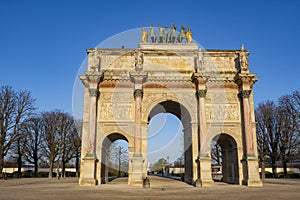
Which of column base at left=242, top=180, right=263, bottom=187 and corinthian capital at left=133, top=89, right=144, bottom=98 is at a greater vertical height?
corinthian capital at left=133, top=89, right=144, bottom=98

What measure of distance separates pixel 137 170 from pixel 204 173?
15.9ft

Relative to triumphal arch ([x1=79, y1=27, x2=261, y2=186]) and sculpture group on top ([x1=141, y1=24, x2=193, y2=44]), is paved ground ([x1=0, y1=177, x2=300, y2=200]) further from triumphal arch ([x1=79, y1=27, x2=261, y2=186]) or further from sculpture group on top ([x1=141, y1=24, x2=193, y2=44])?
sculpture group on top ([x1=141, y1=24, x2=193, y2=44])

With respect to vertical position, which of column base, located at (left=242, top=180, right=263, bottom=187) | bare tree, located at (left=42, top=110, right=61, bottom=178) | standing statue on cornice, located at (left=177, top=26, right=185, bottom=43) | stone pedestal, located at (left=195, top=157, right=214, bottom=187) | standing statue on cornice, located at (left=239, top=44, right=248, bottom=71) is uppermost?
standing statue on cornice, located at (left=177, top=26, right=185, bottom=43)

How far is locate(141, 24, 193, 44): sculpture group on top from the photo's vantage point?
2534 cm

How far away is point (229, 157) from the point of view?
2448cm

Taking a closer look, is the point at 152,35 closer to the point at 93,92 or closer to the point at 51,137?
the point at 93,92

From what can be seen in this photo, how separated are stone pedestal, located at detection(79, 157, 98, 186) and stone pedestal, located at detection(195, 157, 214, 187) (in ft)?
24.3

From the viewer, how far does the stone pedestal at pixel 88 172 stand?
2020 centimetres

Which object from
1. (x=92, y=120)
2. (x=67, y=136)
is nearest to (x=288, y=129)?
(x=92, y=120)

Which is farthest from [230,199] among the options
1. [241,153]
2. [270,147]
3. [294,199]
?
[270,147]

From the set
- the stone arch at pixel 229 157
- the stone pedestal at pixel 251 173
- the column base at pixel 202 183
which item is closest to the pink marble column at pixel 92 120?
the column base at pixel 202 183

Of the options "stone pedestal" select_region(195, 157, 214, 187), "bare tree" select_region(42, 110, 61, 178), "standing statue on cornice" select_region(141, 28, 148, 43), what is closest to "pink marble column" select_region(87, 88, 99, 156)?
"standing statue on cornice" select_region(141, 28, 148, 43)

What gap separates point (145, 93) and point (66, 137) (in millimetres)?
21818

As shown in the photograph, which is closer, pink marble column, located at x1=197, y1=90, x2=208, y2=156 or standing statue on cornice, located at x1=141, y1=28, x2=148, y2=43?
pink marble column, located at x1=197, y1=90, x2=208, y2=156
